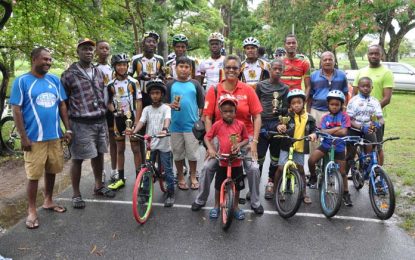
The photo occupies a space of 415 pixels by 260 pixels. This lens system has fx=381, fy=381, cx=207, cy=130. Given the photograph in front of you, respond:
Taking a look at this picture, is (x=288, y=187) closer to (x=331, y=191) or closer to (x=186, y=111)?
(x=331, y=191)

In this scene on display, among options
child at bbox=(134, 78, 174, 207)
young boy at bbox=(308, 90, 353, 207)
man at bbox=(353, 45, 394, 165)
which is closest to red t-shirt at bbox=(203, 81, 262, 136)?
child at bbox=(134, 78, 174, 207)

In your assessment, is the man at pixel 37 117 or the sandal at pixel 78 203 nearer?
the man at pixel 37 117

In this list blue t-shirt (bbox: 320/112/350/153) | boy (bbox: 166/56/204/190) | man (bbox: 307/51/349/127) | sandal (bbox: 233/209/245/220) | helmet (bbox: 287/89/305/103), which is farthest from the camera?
man (bbox: 307/51/349/127)

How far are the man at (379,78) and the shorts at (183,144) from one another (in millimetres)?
2578

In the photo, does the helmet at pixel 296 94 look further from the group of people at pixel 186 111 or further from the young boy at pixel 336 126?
the young boy at pixel 336 126

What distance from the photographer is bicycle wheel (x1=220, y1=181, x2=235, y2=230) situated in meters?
4.35

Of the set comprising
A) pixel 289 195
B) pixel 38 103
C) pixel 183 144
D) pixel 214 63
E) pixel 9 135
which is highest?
pixel 214 63

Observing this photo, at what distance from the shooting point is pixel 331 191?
16.3 feet

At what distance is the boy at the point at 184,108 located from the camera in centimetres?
549

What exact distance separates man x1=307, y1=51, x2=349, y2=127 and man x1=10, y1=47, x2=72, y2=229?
11.8ft

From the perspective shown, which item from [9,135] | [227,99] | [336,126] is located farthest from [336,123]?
[9,135]

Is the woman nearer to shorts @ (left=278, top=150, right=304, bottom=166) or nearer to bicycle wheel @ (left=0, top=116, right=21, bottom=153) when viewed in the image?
shorts @ (left=278, top=150, right=304, bottom=166)

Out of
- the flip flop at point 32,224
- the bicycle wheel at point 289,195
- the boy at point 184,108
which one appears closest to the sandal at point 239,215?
the bicycle wheel at point 289,195

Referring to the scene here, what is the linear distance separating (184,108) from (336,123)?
213 cm
